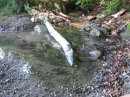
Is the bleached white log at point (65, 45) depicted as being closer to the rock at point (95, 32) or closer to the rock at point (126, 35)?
the rock at point (95, 32)

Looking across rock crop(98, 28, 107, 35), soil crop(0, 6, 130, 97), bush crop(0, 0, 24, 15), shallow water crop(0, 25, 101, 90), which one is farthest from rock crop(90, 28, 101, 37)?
bush crop(0, 0, 24, 15)

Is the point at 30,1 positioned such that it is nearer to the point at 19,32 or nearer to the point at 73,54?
the point at 19,32

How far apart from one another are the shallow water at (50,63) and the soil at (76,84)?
169mm

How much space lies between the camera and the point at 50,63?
6988mm

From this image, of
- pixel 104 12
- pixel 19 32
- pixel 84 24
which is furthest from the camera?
pixel 104 12

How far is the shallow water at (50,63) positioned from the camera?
611cm

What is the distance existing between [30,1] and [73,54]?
698 cm

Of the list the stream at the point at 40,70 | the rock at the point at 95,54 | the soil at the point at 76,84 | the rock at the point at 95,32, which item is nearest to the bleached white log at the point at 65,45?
the stream at the point at 40,70

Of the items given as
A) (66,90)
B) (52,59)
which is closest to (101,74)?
(66,90)

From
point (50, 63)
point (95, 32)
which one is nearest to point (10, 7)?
point (95, 32)

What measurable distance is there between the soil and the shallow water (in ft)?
0.55

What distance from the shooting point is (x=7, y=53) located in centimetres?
739

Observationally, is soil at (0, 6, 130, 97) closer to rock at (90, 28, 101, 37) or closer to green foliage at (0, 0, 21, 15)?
rock at (90, 28, 101, 37)

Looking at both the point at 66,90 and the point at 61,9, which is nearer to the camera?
the point at 66,90
